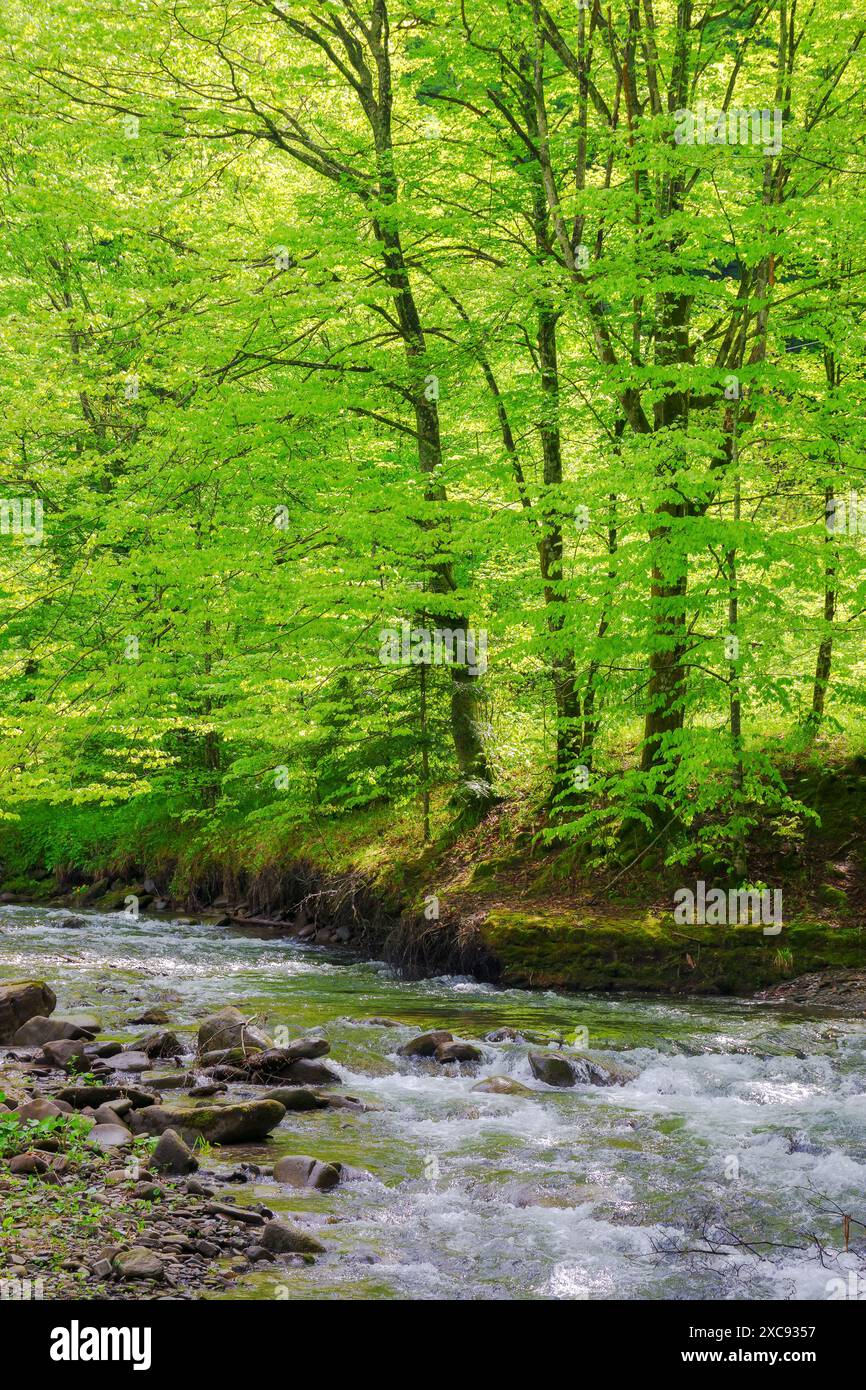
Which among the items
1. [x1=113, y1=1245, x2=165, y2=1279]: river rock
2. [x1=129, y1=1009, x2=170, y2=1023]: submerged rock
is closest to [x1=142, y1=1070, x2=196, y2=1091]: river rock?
[x1=129, y1=1009, x2=170, y2=1023]: submerged rock

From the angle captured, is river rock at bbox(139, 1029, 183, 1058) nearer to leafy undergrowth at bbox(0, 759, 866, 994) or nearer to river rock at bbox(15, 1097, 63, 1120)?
river rock at bbox(15, 1097, 63, 1120)

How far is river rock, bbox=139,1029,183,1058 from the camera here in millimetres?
8820

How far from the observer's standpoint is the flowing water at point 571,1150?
500 cm

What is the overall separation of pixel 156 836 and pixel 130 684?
765cm

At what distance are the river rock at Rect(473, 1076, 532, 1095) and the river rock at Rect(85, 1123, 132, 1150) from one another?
266cm

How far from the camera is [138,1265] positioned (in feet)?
14.7

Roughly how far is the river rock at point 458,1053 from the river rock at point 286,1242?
3738 mm

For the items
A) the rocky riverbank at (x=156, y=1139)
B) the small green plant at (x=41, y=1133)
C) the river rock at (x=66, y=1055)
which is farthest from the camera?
the river rock at (x=66, y=1055)

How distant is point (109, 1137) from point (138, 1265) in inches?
83.1

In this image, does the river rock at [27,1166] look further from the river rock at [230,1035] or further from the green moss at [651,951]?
the green moss at [651,951]

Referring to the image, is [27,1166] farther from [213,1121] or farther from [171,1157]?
[213,1121]

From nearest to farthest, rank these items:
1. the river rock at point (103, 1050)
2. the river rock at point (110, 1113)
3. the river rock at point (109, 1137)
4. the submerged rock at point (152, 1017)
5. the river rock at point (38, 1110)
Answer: the river rock at point (109, 1137)
the river rock at point (38, 1110)
the river rock at point (110, 1113)
the river rock at point (103, 1050)
the submerged rock at point (152, 1017)

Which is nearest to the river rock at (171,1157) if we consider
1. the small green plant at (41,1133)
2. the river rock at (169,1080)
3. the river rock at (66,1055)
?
the small green plant at (41,1133)

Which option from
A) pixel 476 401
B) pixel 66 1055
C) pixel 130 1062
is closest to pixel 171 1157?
pixel 130 1062
